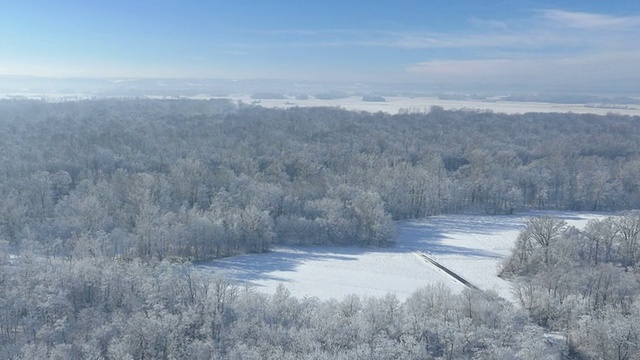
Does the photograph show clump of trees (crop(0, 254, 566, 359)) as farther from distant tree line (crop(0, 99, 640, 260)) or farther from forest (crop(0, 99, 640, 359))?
distant tree line (crop(0, 99, 640, 260))

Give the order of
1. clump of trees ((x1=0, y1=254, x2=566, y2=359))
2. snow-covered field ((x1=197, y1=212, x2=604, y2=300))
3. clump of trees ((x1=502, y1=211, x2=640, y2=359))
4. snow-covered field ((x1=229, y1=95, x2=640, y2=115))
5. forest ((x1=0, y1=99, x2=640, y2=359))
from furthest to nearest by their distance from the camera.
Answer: snow-covered field ((x1=229, y1=95, x2=640, y2=115)) < snow-covered field ((x1=197, y1=212, x2=604, y2=300)) < clump of trees ((x1=502, y1=211, x2=640, y2=359)) < forest ((x1=0, y1=99, x2=640, y2=359)) < clump of trees ((x1=0, y1=254, x2=566, y2=359))

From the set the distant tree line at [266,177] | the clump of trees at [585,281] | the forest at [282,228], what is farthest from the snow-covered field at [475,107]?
the clump of trees at [585,281]

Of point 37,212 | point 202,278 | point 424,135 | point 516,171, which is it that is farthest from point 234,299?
point 424,135

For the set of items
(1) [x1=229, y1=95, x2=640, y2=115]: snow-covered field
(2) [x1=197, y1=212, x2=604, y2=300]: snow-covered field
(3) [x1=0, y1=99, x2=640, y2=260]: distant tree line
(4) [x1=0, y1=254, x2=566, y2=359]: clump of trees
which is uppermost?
(1) [x1=229, y1=95, x2=640, y2=115]: snow-covered field

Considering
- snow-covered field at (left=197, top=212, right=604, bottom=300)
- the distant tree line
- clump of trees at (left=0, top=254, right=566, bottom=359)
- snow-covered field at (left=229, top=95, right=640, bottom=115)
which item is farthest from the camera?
snow-covered field at (left=229, top=95, right=640, bottom=115)

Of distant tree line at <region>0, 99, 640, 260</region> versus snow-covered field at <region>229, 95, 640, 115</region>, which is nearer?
distant tree line at <region>0, 99, 640, 260</region>

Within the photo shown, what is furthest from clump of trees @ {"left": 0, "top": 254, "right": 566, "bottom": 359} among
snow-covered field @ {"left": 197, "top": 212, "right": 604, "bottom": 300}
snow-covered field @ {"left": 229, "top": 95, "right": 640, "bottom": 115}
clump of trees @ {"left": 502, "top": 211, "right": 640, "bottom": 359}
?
snow-covered field @ {"left": 229, "top": 95, "right": 640, "bottom": 115}
